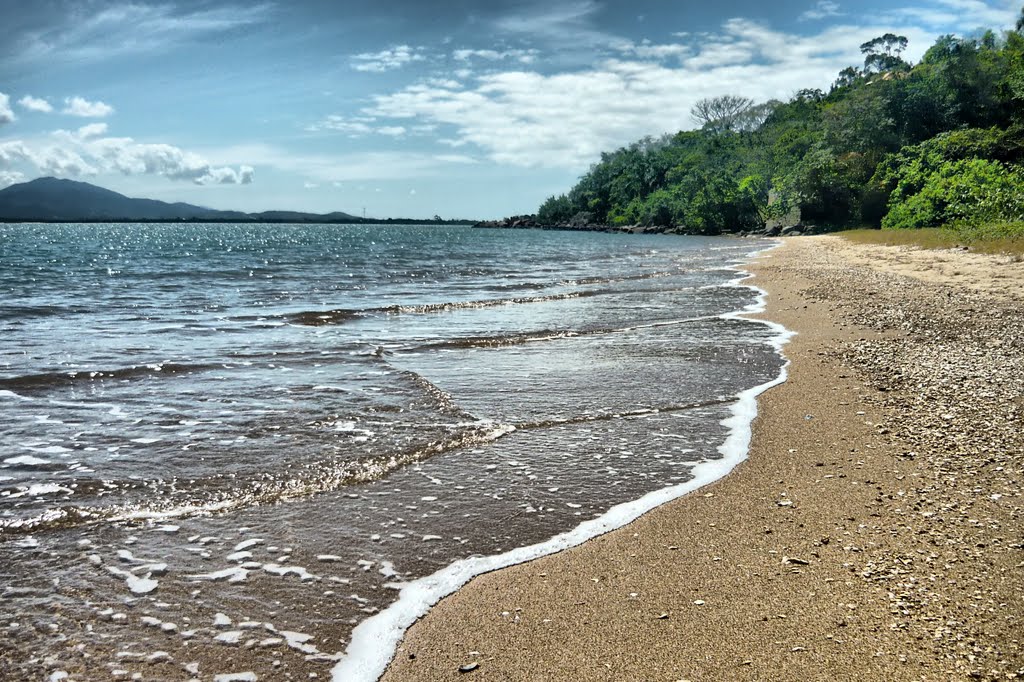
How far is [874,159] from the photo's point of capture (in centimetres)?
6694

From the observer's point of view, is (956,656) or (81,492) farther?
(81,492)

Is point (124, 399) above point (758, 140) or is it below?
below

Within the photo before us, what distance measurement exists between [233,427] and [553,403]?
12.4 feet

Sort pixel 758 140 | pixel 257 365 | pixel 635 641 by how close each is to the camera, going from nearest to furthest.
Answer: pixel 635 641
pixel 257 365
pixel 758 140

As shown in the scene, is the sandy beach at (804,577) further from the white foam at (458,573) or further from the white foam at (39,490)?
the white foam at (39,490)

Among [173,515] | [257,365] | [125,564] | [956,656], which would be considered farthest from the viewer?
[257,365]

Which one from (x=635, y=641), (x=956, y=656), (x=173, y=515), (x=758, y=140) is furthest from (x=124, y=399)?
(x=758, y=140)

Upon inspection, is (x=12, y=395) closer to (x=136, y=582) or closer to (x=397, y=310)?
(x=136, y=582)

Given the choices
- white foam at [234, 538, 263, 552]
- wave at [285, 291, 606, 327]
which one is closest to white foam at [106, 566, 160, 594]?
white foam at [234, 538, 263, 552]

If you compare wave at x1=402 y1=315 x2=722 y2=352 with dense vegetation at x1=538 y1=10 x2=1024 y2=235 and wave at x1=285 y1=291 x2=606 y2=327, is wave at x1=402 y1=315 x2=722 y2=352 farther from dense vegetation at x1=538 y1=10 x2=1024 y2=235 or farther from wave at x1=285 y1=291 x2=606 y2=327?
dense vegetation at x1=538 y1=10 x2=1024 y2=235

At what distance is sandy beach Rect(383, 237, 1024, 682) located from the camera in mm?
3232

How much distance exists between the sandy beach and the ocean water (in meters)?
0.44

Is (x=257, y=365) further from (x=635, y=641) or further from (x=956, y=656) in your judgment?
(x=956, y=656)

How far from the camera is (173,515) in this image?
200 inches
